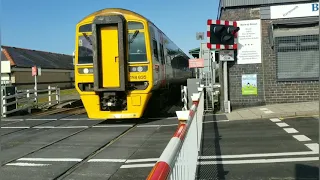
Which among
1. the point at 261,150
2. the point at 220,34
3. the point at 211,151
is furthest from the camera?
the point at 220,34

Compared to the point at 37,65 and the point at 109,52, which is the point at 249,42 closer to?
the point at 109,52

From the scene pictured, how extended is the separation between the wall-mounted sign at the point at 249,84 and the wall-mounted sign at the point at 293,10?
2.47m

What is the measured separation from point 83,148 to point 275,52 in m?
9.00

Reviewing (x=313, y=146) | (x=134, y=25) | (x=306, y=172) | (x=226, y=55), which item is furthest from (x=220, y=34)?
(x=306, y=172)

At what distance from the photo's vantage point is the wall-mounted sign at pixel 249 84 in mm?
14750

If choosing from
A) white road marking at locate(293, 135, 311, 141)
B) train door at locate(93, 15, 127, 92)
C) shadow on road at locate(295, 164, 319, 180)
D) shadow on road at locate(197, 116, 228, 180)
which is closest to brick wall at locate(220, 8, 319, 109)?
shadow on road at locate(197, 116, 228, 180)

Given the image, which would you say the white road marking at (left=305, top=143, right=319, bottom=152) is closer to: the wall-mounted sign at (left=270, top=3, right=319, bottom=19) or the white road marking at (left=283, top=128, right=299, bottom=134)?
the white road marking at (left=283, top=128, right=299, bottom=134)

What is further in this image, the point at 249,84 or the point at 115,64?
the point at 249,84

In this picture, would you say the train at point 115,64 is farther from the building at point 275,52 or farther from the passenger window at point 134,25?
the building at point 275,52

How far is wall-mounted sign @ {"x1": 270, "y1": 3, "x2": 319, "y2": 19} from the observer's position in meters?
14.1

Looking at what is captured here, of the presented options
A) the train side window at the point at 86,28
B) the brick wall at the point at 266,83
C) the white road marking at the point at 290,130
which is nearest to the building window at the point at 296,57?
the brick wall at the point at 266,83

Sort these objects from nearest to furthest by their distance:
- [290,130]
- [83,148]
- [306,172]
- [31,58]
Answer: [306,172] < [83,148] < [290,130] < [31,58]

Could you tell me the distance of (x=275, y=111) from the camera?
12836mm

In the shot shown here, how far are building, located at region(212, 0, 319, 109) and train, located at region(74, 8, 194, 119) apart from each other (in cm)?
427
